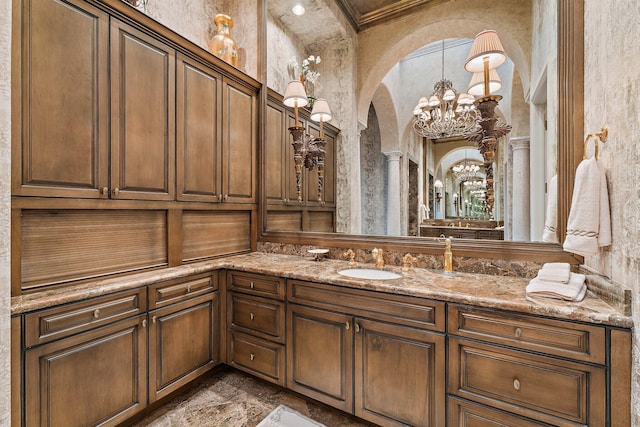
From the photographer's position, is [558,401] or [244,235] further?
[244,235]

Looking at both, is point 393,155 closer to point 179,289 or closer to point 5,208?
point 179,289

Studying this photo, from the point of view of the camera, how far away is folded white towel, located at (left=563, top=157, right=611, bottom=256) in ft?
4.08

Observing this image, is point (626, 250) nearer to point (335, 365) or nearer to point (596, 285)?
point (596, 285)

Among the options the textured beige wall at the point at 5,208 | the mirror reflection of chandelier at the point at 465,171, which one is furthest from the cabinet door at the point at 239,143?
the mirror reflection of chandelier at the point at 465,171

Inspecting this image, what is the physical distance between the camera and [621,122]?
114cm

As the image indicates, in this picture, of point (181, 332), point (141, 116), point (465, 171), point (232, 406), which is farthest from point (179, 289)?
Result: point (465, 171)

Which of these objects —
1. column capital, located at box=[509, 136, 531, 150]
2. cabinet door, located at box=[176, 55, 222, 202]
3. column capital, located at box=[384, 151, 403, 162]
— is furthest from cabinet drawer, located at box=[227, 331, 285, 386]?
column capital, located at box=[509, 136, 531, 150]

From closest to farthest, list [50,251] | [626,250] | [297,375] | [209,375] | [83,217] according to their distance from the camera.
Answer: [626,250]
[50,251]
[83,217]
[297,375]
[209,375]

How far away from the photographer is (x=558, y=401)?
46.9 inches

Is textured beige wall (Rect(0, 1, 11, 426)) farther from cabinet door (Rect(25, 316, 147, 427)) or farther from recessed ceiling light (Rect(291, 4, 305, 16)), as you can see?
recessed ceiling light (Rect(291, 4, 305, 16))

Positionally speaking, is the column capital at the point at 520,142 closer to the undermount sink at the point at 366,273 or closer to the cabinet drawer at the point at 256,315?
the undermount sink at the point at 366,273

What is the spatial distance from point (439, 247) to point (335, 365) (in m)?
1.02

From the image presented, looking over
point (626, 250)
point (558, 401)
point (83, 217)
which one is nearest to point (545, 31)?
point (626, 250)

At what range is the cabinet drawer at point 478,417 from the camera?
127cm
